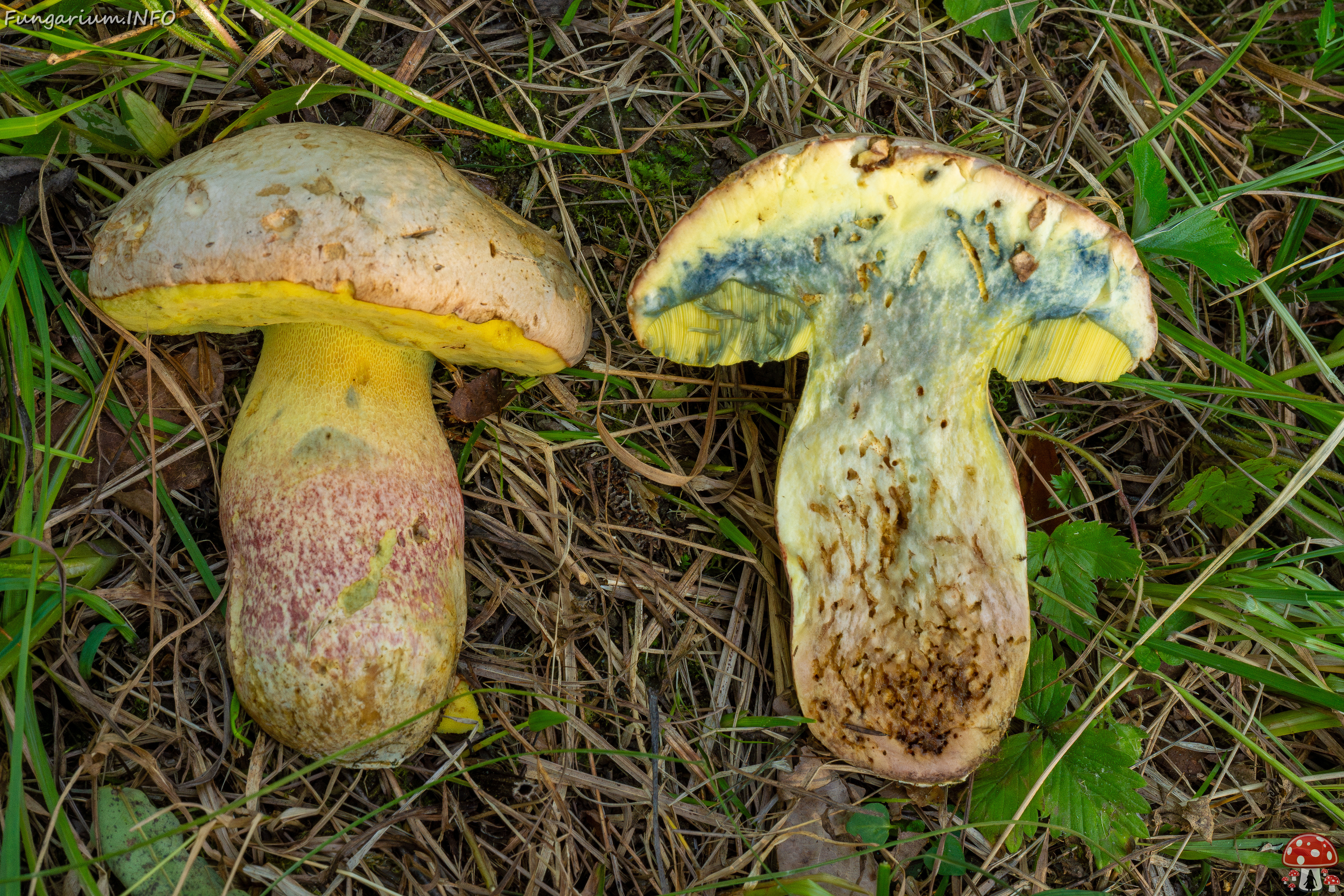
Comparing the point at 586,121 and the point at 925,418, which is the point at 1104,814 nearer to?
the point at 925,418

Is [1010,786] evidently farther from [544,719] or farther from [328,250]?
[328,250]

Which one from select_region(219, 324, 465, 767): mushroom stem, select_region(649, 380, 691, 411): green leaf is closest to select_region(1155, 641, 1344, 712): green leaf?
select_region(649, 380, 691, 411): green leaf

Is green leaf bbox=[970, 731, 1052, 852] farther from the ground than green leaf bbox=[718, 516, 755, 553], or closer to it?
closer to it

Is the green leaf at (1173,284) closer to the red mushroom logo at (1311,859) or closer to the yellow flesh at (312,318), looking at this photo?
the red mushroom logo at (1311,859)

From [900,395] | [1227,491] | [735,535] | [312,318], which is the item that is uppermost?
[312,318]

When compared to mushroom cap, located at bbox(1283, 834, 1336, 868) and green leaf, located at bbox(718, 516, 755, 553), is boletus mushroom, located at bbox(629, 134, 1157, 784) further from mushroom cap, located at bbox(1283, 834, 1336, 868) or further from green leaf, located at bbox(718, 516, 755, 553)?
mushroom cap, located at bbox(1283, 834, 1336, 868)

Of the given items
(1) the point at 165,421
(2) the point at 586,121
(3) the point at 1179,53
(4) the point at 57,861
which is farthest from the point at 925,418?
(4) the point at 57,861

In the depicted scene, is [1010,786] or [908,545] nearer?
[908,545]

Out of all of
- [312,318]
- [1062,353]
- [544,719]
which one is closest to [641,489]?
[544,719]
